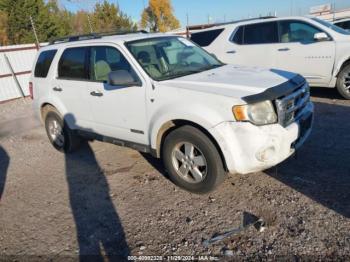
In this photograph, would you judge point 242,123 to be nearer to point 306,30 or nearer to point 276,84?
point 276,84

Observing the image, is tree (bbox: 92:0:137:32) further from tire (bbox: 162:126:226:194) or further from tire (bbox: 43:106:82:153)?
tire (bbox: 162:126:226:194)

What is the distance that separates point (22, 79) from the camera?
1320 cm

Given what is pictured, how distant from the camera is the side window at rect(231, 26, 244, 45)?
8.21 metres

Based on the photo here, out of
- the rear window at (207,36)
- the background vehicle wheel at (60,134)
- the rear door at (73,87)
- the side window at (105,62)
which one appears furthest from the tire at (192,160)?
the rear window at (207,36)

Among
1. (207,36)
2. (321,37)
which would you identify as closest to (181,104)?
(321,37)

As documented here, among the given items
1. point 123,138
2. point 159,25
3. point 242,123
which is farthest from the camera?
point 159,25

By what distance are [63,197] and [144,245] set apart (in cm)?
167

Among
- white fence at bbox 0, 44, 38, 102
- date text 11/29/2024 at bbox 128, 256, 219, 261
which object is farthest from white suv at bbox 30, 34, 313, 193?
white fence at bbox 0, 44, 38, 102

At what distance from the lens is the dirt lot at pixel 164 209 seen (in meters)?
3.10

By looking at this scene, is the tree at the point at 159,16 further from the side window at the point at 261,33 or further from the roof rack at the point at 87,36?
the roof rack at the point at 87,36

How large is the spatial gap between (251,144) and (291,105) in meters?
0.73

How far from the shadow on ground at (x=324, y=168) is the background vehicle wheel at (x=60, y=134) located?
329 cm

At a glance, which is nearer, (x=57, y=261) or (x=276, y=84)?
(x=57, y=261)

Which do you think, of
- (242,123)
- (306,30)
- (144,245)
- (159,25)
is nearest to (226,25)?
(306,30)
